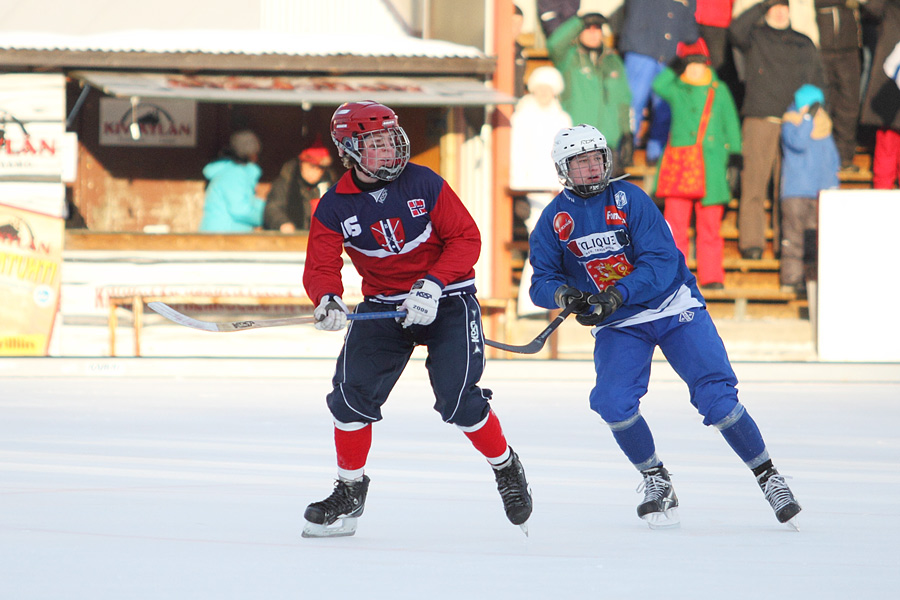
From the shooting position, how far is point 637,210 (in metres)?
4.21

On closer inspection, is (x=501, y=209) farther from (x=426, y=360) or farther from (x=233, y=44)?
(x=426, y=360)

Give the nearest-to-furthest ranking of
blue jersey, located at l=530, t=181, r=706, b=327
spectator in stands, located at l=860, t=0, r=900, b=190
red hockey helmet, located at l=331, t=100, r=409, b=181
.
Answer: red hockey helmet, located at l=331, t=100, r=409, b=181
blue jersey, located at l=530, t=181, r=706, b=327
spectator in stands, located at l=860, t=0, r=900, b=190

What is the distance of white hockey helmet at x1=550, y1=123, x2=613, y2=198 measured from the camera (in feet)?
13.7

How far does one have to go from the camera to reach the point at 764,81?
35.5ft

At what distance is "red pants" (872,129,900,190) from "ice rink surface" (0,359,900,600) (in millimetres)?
3754

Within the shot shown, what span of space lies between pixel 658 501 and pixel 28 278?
7947mm

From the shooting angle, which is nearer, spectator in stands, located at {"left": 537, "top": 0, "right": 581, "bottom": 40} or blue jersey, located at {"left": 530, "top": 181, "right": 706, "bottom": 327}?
blue jersey, located at {"left": 530, "top": 181, "right": 706, "bottom": 327}

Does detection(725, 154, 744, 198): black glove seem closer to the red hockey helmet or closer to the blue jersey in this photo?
the blue jersey

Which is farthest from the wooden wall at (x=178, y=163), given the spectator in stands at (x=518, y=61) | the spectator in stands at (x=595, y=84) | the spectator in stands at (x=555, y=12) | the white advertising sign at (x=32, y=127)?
the spectator in stands at (x=595, y=84)

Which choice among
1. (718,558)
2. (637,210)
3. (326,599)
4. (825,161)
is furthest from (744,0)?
(326,599)

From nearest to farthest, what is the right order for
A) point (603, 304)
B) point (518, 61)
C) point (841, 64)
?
1. point (603, 304)
2. point (518, 61)
3. point (841, 64)

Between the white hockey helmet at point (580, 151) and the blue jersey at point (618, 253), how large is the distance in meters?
0.05

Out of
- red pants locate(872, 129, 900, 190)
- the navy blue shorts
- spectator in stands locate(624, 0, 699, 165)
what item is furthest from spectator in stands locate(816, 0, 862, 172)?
the navy blue shorts

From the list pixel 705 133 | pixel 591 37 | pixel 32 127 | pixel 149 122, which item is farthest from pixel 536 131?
pixel 32 127
